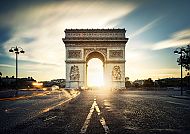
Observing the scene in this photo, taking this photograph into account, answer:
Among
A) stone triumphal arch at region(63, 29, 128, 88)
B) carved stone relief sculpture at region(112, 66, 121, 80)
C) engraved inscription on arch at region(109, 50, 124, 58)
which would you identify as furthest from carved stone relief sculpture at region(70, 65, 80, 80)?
engraved inscription on arch at region(109, 50, 124, 58)

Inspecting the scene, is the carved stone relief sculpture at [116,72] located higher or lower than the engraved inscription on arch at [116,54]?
lower

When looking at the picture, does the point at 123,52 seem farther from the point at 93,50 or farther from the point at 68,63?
the point at 68,63

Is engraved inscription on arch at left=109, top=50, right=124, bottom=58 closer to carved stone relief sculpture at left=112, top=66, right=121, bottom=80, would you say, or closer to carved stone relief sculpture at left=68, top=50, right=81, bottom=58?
carved stone relief sculpture at left=112, top=66, right=121, bottom=80

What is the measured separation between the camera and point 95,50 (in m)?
58.1

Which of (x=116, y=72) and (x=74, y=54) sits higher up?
(x=74, y=54)

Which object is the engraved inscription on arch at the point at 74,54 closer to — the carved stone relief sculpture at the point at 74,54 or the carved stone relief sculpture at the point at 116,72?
the carved stone relief sculpture at the point at 74,54

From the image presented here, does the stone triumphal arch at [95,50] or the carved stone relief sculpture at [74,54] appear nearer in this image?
the stone triumphal arch at [95,50]

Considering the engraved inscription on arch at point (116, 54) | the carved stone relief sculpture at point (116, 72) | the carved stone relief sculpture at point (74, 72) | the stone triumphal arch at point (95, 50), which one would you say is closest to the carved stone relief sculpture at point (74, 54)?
the stone triumphal arch at point (95, 50)

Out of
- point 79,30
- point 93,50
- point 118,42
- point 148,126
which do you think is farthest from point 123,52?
point 148,126

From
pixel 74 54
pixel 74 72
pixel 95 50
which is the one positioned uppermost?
pixel 95 50

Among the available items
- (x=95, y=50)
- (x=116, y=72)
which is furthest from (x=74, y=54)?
(x=116, y=72)

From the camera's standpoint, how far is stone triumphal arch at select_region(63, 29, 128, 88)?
57.2m

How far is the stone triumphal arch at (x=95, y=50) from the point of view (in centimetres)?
5719

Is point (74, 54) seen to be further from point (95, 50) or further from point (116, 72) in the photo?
point (116, 72)
